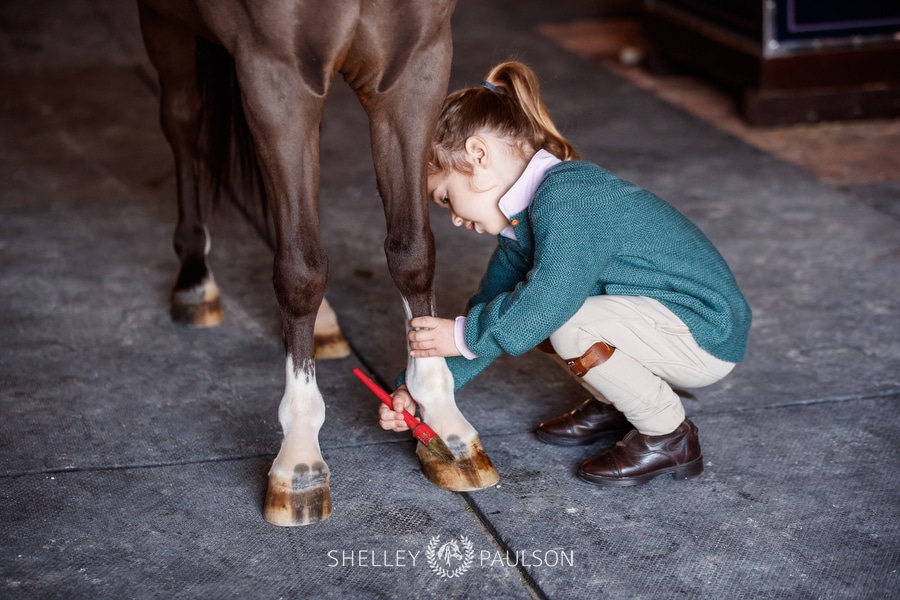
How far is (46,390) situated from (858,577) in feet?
5.82

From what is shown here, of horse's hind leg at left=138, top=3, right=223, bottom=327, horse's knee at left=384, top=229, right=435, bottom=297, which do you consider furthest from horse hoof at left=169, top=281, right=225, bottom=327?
horse's knee at left=384, top=229, right=435, bottom=297

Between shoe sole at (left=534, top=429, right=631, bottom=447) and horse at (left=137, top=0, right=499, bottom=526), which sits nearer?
horse at (left=137, top=0, right=499, bottom=526)

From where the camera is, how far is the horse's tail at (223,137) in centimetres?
260

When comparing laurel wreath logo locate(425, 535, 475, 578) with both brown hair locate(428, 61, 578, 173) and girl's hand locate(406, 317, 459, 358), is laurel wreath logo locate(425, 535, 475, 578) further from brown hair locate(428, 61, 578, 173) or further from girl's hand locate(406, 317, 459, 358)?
brown hair locate(428, 61, 578, 173)

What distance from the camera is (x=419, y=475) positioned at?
6.63ft

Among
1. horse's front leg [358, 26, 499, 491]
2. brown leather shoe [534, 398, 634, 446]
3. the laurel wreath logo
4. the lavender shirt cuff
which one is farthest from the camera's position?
brown leather shoe [534, 398, 634, 446]

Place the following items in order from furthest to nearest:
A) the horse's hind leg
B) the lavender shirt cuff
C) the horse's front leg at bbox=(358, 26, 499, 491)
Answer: the horse's hind leg
the lavender shirt cuff
the horse's front leg at bbox=(358, 26, 499, 491)

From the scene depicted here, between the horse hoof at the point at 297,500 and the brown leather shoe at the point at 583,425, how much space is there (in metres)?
0.51

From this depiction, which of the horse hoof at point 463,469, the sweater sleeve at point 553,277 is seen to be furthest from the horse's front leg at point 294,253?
the sweater sleeve at point 553,277

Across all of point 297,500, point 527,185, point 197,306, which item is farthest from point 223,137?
point 297,500

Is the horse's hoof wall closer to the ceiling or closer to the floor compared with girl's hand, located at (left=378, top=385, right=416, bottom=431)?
closer to the floor

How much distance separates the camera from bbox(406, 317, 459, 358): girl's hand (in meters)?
1.94

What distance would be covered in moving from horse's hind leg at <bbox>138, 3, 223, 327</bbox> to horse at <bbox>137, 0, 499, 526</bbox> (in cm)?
40

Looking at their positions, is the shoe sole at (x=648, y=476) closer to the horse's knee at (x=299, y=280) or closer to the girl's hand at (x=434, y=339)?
the girl's hand at (x=434, y=339)
